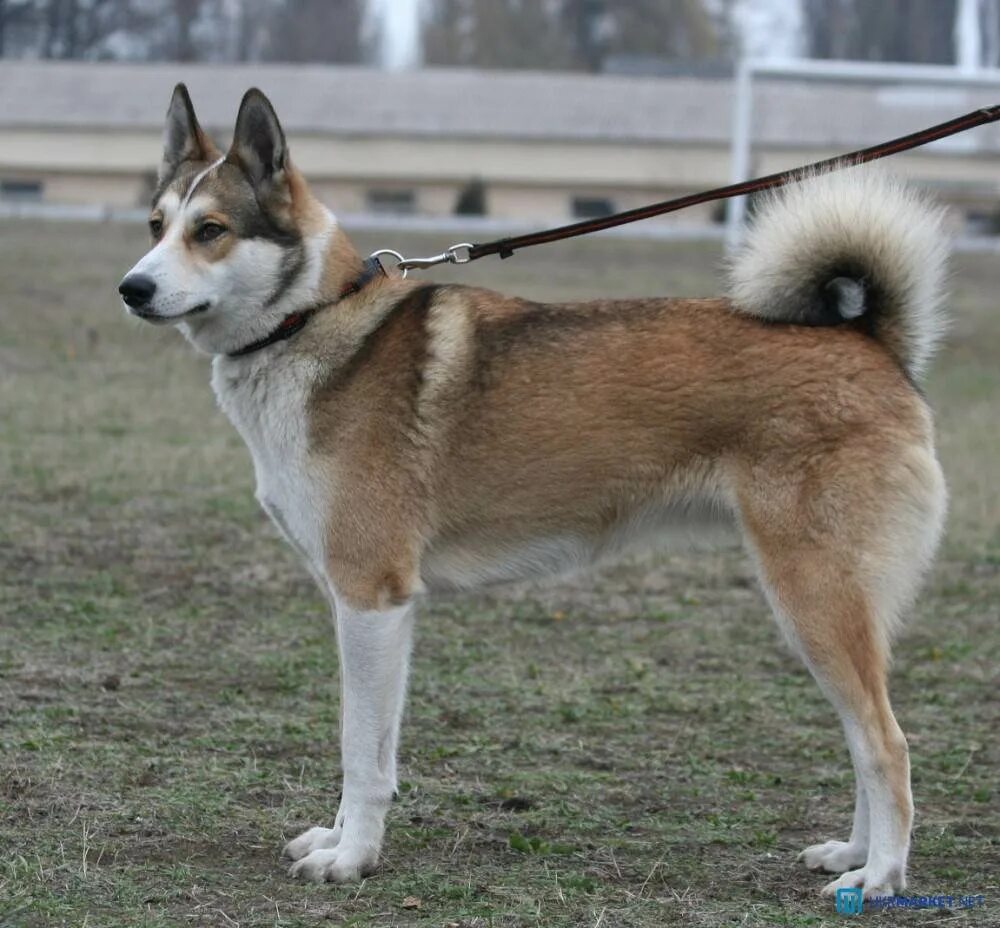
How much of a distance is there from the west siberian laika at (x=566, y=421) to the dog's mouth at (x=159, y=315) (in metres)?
0.01

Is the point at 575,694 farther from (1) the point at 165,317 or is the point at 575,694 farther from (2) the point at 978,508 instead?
(2) the point at 978,508

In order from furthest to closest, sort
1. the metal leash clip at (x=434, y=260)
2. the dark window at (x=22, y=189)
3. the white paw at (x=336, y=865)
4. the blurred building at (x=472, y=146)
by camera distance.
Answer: the dark window at (x=22, y=189)
the blurred building at (x=472, y=146)
the metal leash clip at (x=434, y=260)
the white paw at (x=336, y=865)

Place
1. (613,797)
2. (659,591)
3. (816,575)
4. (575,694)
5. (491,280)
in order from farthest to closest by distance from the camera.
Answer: (491,280)
(659,591)
(575,694)
(613,797)
(816,575)

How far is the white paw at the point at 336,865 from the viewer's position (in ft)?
12.8

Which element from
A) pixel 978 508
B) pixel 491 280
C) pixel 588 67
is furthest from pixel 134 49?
pixel 978 508

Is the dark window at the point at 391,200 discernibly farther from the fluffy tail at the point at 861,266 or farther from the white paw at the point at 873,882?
the white paw at the point at 873,882

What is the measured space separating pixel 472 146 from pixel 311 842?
28.6 m

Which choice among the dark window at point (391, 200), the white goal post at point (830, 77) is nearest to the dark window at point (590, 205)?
the dark window at point (391, 200)

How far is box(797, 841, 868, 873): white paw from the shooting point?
13.2 ft

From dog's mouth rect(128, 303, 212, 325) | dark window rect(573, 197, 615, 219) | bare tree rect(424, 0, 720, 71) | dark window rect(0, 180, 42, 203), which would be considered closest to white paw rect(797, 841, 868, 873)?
dog's mouth rect(128, 303, 212, 325)

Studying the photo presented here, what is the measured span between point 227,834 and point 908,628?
3598mm

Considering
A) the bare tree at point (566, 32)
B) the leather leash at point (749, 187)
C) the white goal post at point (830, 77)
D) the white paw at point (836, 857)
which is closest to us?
the white paw at point (836, 857)

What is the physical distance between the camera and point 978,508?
9438 mm

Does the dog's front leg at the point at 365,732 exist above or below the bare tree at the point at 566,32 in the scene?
below
